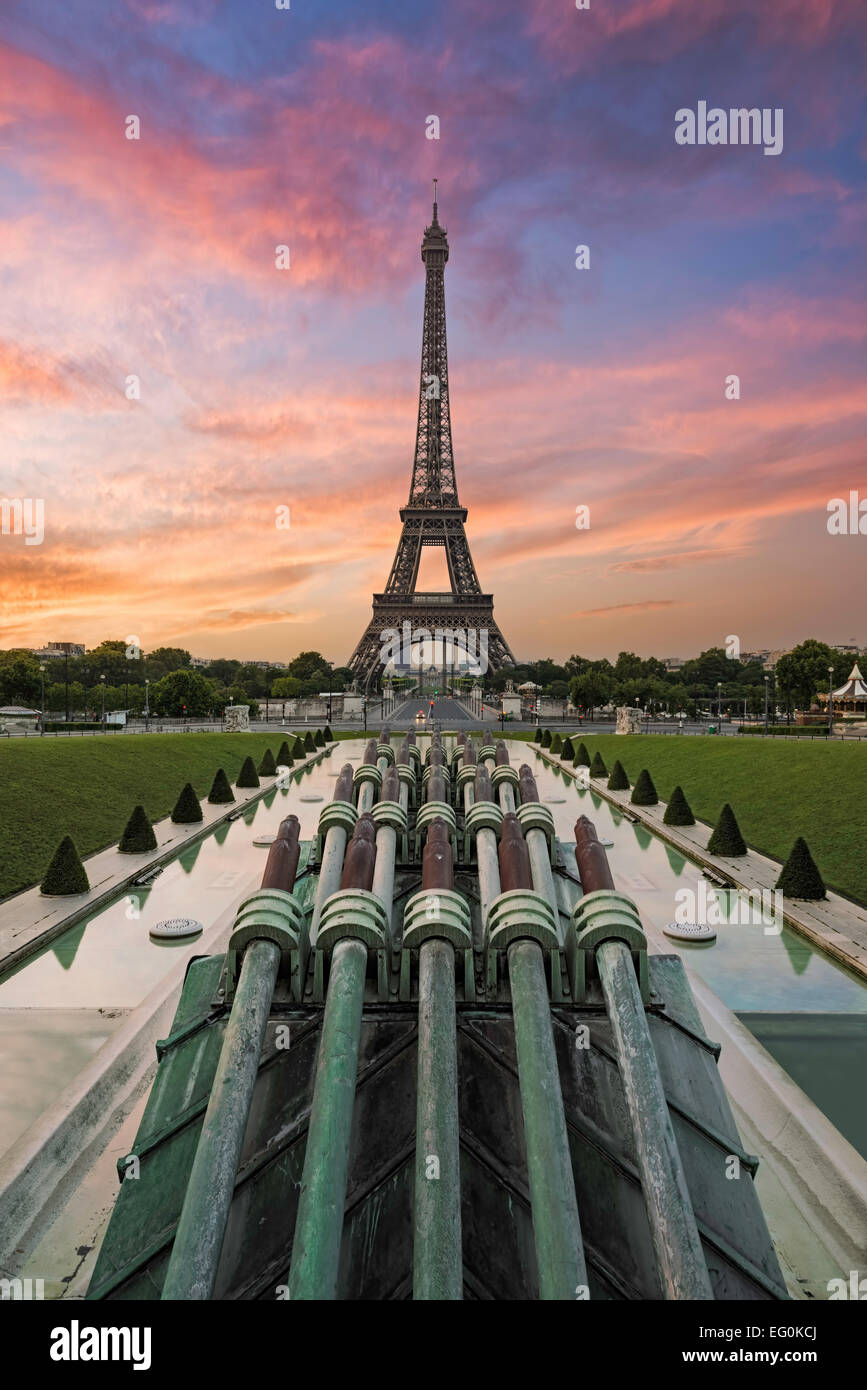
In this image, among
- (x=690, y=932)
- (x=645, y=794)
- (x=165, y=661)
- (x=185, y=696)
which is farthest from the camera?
(x=165, y=661)

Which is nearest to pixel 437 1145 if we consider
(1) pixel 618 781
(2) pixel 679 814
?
(2) pixel 679 814

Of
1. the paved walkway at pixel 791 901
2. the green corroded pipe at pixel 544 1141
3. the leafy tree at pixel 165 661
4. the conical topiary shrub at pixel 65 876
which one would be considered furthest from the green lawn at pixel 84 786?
the leafy tree at pixel 165 661

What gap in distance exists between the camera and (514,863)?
16.0 ft

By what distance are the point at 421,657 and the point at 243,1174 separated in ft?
395

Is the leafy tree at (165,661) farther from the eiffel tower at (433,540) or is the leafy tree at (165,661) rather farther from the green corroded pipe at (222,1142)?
the green corroded pipe at (222,1142)

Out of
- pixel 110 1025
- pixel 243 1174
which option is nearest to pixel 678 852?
pixel 110 1025

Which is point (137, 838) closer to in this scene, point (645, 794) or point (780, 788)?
point (645, 794)

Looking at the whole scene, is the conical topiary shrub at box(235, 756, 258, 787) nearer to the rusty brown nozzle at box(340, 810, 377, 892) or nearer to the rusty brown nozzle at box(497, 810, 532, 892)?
the rusty brown nozzle at box(340, 810, 377, 892)

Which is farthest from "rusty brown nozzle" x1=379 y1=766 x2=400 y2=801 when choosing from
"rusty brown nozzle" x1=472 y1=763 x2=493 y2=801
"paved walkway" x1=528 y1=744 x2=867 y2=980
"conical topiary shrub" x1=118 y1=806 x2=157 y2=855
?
"conical topiary shrub" x1=118 y1=806 x2=157 y2=855

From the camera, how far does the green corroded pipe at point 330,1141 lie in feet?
9.00

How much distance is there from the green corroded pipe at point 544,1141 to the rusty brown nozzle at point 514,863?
1.92 feet

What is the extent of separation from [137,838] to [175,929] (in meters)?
7.89

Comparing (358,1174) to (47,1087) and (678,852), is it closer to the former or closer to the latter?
(47,1087)

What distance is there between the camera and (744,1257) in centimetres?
396
